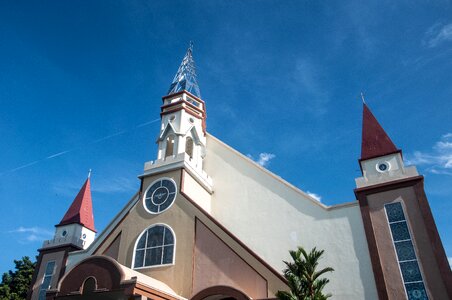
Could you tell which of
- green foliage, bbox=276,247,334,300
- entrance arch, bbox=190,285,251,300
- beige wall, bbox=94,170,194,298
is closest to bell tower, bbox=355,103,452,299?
green foliage, bbox=276,247,334,300

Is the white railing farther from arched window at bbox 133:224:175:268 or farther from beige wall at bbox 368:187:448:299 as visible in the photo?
beige wall at bbox 368:187:448:299

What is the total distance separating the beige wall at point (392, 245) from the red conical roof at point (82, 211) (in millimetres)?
18095

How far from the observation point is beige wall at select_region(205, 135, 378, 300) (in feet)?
56.7

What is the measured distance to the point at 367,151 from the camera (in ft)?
64.8

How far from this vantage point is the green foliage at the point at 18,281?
29.7m

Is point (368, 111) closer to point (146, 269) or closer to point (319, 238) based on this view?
point (319, 238)

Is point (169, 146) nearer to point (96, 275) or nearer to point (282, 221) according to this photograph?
point (282, 221)

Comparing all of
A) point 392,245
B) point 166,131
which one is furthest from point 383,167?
point 166,131

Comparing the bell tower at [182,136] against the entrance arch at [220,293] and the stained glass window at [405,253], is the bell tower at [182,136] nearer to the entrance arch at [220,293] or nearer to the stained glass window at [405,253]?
the entrance arch at [220,293]

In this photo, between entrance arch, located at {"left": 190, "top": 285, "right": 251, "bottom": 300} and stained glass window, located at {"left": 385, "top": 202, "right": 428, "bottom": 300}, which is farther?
entrance arch, located at {"left": 190, "top": 285, "right": 251, "bottom": 300}

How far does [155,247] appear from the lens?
19.6 meters

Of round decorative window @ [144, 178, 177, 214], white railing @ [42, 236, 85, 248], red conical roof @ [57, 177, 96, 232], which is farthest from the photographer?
red conical roof @ [57, 177, 96, 232]

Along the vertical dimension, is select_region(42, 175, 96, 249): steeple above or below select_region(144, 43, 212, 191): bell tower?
below

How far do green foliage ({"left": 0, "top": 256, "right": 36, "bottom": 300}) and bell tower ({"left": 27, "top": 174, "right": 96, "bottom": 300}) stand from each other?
8.23 meters
